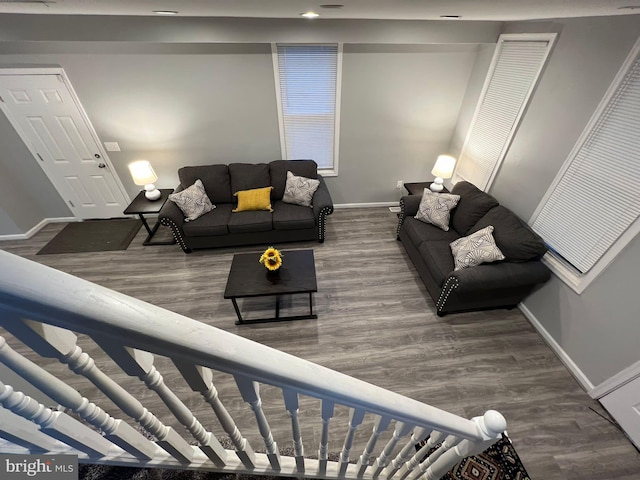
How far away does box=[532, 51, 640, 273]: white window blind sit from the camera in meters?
1.83

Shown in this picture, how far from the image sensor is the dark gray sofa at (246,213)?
3205 millimetres

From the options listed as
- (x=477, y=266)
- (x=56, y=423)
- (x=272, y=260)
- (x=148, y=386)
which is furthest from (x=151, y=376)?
(x=477, y=266)

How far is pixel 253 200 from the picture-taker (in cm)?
337

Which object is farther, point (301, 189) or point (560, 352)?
point (301, 189)

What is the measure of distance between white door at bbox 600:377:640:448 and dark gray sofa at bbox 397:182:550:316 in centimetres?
87

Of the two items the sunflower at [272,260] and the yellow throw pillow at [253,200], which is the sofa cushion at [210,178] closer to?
the yellow throw pillow at [253,200]

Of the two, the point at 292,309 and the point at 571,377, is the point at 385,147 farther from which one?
the point at 571,377

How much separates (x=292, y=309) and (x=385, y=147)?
2.59 meters

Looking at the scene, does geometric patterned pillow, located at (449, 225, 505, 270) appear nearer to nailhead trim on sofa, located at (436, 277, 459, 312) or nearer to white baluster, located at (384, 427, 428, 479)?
nailhead trim on sofa, located at (436, 277, 459, 312)

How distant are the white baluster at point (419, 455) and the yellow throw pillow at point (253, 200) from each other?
2.81m

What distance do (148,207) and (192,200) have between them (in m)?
0.63

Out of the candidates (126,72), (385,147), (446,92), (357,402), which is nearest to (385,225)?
(385,147)

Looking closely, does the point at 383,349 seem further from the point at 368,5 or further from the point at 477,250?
the point at 368,5

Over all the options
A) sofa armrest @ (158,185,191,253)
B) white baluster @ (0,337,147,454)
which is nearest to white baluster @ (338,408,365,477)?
white baluster @ (0,337,147,454)
